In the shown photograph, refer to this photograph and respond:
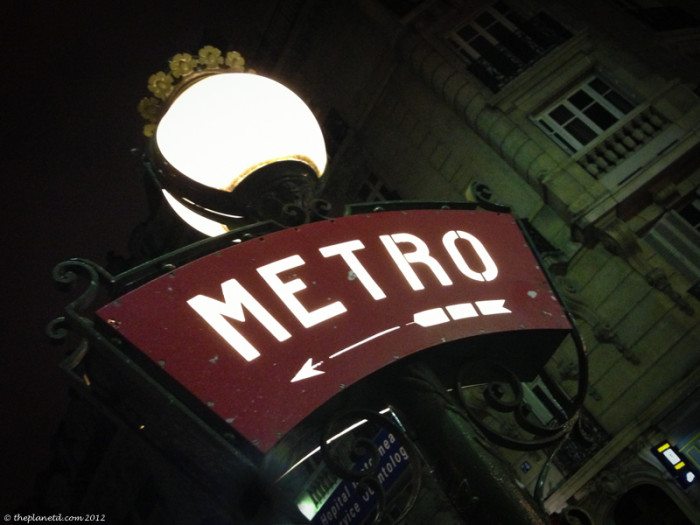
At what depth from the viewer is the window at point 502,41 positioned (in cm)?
1325

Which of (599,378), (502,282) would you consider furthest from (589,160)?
→ (502,282)

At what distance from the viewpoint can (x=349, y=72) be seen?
1664 cm

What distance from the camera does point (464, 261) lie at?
9.34 feet

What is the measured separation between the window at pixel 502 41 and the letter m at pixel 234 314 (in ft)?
39.4

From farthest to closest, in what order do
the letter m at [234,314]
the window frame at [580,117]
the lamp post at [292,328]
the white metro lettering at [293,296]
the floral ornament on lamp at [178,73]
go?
the window frame at [580,117] < the floral ornament on lamp at [178,73] < the white metro lettering at [293,296] < the letter m at [234,314] < the lamp post at [292,328]

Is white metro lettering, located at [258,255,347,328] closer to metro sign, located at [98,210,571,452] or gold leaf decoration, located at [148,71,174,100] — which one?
metro sign, located at [98,210,571,452]

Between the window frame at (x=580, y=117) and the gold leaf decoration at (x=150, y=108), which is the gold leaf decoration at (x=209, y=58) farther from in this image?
the window frame at (x=580, y=117)

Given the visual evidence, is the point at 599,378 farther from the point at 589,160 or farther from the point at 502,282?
the point at 502,282

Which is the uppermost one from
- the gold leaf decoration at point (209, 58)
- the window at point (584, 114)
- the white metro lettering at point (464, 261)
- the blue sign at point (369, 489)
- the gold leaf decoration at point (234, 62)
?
the window at point (584, 114)

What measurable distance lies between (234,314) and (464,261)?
125 centimetres

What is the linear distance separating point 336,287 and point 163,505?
23.2 m

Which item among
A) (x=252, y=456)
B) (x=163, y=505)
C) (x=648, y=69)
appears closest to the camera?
(x=252, y=456)

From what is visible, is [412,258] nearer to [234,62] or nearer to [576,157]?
[234,62]

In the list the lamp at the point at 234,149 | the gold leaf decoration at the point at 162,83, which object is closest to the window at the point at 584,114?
the lamp at the point at 234,149
